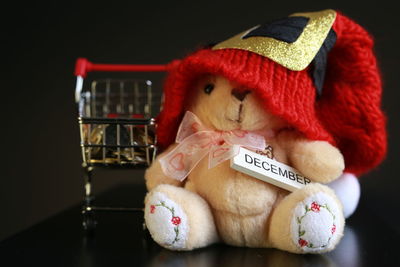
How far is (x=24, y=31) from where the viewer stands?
4.76 ft

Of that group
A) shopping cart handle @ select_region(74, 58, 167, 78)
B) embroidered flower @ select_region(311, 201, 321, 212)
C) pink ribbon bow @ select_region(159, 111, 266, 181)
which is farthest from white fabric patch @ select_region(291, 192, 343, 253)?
shopping cart handle @ select_region(74, 58, 167, 78)

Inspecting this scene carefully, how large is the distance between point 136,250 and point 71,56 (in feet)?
2.72

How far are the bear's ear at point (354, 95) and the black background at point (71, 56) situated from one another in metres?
0.51

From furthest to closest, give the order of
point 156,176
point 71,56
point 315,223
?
→ 1. point 71,56
2. point 156,176
3. point 315,223

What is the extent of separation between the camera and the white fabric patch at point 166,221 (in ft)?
2.36

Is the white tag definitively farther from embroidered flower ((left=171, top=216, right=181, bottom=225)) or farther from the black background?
the black background

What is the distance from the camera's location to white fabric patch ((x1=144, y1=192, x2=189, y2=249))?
718mm

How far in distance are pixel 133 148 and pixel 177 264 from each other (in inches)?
8.6

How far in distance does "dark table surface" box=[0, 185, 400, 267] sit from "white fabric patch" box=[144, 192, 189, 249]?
27mm

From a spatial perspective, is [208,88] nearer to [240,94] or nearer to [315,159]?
[240,94]

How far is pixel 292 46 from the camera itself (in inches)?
29.4

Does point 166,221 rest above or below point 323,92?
below

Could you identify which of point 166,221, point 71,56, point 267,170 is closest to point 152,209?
point 166,221

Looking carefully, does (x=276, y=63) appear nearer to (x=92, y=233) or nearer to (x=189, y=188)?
(x=189, y=188)
